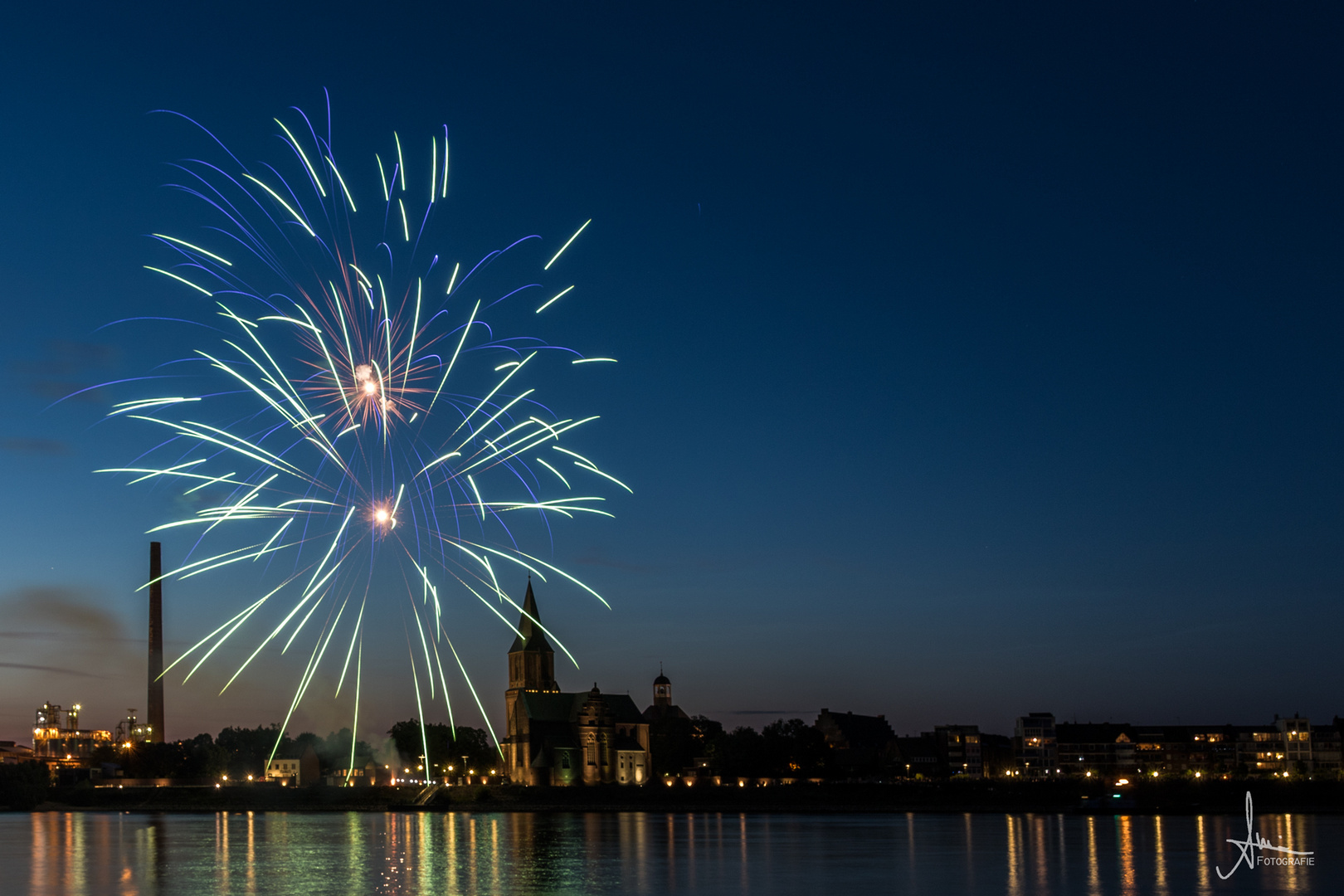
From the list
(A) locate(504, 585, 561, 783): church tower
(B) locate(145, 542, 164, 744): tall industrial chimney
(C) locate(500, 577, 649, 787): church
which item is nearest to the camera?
(B) locate(145, 542, 164, 744): tall industrial chimney

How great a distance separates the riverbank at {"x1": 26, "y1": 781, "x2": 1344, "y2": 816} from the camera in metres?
Result: 94.2

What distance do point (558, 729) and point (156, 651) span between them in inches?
1681

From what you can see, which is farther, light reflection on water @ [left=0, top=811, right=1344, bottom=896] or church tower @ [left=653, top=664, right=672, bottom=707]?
church tower @ [left=653, top=664, right=672, bottom=707]

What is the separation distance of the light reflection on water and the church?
134 feet

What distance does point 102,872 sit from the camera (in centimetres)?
5016

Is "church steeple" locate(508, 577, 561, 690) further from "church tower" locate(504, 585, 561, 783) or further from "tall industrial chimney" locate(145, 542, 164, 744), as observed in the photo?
"tall industrial chimney" locate(145, 542, 164, 744)

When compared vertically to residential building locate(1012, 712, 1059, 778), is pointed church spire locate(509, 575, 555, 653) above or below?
above

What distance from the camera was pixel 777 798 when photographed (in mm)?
108500

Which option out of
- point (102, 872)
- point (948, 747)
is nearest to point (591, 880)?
point (102, 872)
